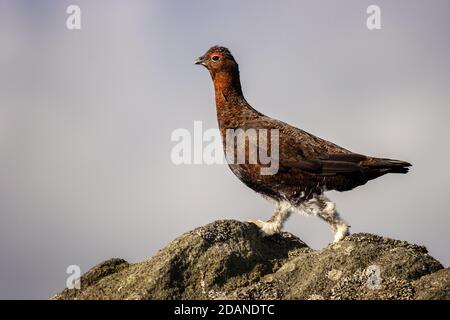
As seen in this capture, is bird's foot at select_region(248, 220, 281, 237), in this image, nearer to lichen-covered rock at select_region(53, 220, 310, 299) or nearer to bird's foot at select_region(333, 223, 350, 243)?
lichen-covered rock at select_region(53, 220, 310, 299)

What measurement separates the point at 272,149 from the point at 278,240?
1.55 meters

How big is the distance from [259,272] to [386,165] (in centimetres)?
312

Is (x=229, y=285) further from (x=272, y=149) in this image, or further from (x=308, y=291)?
(x=272, y=149)

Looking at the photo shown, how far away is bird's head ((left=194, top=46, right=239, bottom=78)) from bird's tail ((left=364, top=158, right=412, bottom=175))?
114 inches

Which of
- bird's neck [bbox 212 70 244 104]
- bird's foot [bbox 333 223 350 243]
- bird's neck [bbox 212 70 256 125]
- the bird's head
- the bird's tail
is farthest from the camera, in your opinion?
the bird's head

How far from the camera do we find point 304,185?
1130 centimetres

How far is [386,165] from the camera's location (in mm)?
11406

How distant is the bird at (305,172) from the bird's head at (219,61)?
1.12 meters

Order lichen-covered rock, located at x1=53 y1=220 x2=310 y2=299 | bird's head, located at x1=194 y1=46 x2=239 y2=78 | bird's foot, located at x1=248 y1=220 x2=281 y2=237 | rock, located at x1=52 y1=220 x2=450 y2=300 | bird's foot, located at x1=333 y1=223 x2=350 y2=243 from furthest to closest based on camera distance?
bird's head, located at x1=194 y1=46 x2=239 y2=78, bird's foot, located at x1=333 y1=223 x2=350 y2=243, bird's foot, located at x1=248 y1=220 x2=281 y2=237, lichen-covered rock, located at x1=53 y1=220 x2=310 y2=299, rock, located at x1=52 y1=220 x2=450 y2=300

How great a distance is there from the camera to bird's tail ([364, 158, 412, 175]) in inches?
448

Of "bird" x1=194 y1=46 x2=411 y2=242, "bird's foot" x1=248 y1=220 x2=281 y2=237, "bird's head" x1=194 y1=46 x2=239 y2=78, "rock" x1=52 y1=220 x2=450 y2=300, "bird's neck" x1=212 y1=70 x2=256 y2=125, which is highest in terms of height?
"bird's head" x1=194 y1=46 x2=239 y2=78

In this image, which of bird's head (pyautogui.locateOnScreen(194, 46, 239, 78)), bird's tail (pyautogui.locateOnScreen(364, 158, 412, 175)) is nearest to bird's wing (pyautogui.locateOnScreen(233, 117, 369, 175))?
bird's tail (pyautogui.locateOnScreen(364, 158, 412, 175))

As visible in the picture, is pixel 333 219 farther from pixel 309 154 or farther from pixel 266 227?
pixel 309 154

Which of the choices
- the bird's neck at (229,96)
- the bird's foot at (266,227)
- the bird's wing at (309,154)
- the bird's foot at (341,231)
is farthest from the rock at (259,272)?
the bird's neck at (229,96)
